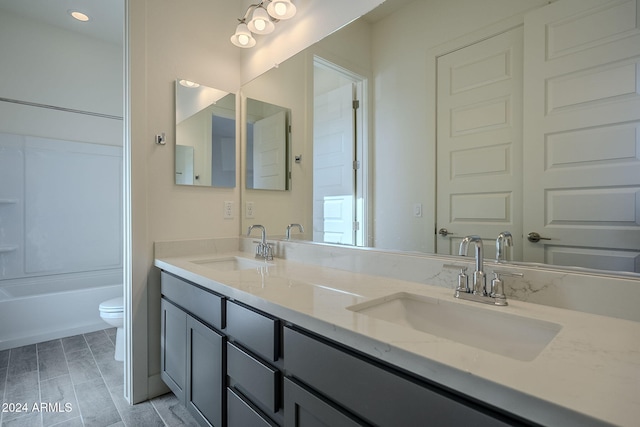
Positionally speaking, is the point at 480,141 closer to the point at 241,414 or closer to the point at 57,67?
the point at 241,414

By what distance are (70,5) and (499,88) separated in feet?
10.9

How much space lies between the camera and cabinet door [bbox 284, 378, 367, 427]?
745 millimetres

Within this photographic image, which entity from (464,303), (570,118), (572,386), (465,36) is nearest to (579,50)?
(570,118)

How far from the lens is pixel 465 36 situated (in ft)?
3.74

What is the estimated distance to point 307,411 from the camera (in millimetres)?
830

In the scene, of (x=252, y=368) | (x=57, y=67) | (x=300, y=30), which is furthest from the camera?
(x=57, y=67)

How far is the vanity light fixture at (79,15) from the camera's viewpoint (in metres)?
2.67

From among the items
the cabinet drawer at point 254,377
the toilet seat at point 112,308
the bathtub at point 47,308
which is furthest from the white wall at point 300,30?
the bathtub at point 47,308

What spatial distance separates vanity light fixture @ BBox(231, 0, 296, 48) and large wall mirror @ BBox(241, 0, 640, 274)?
361mm

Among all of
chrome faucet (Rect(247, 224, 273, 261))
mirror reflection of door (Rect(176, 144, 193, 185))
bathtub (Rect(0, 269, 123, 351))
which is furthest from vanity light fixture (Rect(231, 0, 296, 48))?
bathtub (Rect(0, 269, 123, 351))

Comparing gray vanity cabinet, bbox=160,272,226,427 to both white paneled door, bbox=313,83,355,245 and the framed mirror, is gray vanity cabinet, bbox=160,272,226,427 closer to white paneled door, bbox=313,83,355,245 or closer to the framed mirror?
white paneled door, bbox=313,83,355,245

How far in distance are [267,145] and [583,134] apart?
1.63 meters

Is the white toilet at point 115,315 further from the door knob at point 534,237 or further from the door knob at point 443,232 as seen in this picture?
the door knob at point 534,237

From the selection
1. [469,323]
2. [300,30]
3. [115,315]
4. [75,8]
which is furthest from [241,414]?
[75,8]
